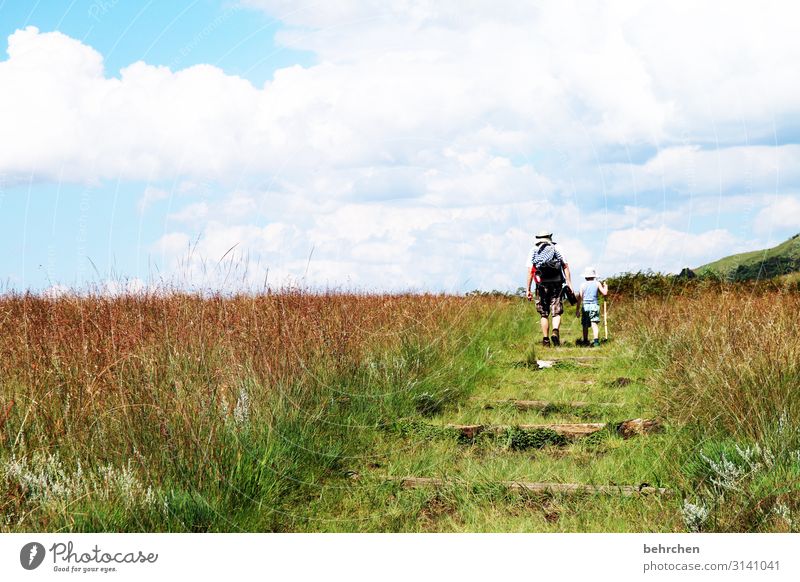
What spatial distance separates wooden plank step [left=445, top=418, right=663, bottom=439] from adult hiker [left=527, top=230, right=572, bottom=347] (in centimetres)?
668

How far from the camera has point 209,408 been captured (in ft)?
14.8

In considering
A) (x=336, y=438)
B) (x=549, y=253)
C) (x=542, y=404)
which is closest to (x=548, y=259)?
(x=549, y=253)

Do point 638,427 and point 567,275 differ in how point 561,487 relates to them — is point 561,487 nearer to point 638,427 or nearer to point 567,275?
point 638,427

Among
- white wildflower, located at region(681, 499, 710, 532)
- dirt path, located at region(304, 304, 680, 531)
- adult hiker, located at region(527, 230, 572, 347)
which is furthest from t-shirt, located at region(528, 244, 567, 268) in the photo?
white wildflower, located at region(681, 499, 710, 532)

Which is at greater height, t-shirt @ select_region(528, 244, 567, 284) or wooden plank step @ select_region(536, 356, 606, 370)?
t-shirt @ select_region(528, 244, 567, 284)

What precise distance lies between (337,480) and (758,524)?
265cm

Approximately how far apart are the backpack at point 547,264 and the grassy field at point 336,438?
5124mm

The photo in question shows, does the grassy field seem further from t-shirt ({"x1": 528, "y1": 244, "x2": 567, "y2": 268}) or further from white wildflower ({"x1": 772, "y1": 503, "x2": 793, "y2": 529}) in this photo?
t-shirt ({"x1": 528, "y1": 244, "x2": 567, "y2": 268})

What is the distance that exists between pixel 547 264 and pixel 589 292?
956 mm

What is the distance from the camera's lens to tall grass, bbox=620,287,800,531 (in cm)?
390

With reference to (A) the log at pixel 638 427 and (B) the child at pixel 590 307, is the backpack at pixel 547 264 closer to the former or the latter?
(B) the child at pixel 590 307

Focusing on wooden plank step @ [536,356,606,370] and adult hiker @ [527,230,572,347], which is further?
adult hiker @ [527,230,572,347]

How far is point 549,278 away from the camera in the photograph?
13.2 m
